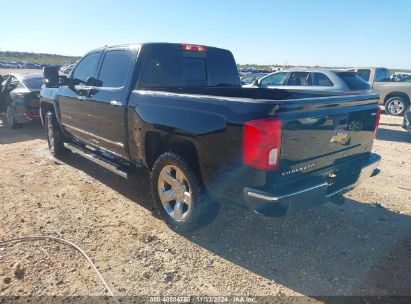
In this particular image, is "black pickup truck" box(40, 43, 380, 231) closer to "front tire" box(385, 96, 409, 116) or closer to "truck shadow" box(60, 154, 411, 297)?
"truck shadow" box(60, 154, 411, 297)

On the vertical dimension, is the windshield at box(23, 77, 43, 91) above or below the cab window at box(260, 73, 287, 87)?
below

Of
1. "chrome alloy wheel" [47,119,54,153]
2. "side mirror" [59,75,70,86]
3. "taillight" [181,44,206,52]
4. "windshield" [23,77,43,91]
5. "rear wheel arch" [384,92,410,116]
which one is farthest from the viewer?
"rear wheel arch" [384,92,410,116]

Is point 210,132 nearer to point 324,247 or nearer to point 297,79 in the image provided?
point 324,247

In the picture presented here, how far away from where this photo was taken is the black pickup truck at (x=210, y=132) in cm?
275

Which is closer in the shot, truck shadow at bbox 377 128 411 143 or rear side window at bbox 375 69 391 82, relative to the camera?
truck shadow at bbox 377 128 411 143

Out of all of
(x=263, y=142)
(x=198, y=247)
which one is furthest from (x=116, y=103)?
(x=263, y=142)

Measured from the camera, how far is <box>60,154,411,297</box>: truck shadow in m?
2.97

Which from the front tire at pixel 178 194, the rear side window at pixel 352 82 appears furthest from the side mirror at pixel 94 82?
the rear side window at pixel 352 82

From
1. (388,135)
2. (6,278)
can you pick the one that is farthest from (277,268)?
(388,135)

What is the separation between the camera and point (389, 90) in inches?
503

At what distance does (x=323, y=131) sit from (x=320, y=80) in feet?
20.5

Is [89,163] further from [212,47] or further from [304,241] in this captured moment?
[304,241]

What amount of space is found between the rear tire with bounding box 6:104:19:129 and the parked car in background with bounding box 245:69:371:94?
7024mm

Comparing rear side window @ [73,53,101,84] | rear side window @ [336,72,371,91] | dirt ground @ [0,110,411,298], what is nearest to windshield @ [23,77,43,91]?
rear side window @ [73,53,101,84]
